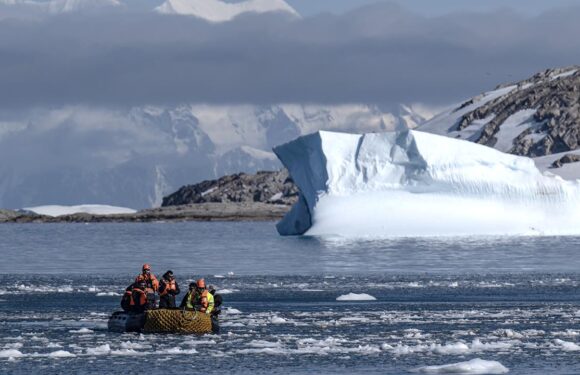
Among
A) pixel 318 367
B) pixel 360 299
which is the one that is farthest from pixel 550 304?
pixel 318 367

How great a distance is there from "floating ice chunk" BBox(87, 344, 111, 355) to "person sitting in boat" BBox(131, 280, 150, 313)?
3.47 m

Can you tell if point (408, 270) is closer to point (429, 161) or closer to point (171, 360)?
point (429, 161)

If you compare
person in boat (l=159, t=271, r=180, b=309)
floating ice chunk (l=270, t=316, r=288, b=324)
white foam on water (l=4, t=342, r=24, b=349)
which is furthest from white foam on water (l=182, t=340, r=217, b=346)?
floating ice chunk (l=270, t=316, r=288, b=324)

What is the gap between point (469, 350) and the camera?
117 feet

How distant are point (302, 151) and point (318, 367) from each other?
5051cm

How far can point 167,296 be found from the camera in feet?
132

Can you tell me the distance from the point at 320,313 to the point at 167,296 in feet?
19.5

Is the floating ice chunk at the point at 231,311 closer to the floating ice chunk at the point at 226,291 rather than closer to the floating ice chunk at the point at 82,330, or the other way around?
the floating ice chunk at the point at 82,330

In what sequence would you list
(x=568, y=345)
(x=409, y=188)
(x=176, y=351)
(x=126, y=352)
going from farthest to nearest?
1. (x=409, y=188)
2. (x=568, y=345)
3. (x=176, y=351)
4. (x=126, y=352)

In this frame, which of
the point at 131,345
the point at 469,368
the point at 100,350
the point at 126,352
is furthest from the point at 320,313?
the point at 469,368

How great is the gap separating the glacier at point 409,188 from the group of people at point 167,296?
41.5m

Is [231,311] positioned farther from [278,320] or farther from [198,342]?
[198,342]

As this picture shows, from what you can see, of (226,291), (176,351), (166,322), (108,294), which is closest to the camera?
(176,351)

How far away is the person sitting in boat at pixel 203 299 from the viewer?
128 ft
